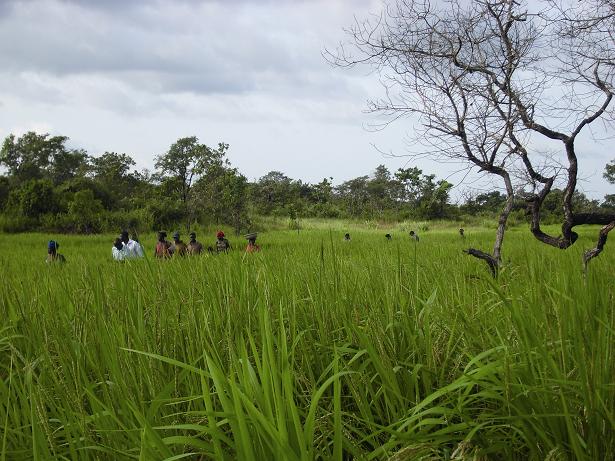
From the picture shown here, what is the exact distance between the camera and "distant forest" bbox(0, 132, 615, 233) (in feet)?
70.3

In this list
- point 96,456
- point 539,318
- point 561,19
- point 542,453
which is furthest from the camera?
point 561,19

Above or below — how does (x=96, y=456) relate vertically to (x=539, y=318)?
below

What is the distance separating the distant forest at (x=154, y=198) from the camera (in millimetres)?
21438

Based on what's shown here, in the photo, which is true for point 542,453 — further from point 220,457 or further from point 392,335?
point 220,457

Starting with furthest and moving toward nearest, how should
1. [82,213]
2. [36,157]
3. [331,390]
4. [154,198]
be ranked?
[36,157] < [154,198] < [82,213] < [331,390]

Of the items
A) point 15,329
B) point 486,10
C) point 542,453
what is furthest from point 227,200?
point 542,453

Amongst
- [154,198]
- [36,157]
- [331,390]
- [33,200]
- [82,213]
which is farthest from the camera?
[36,157]

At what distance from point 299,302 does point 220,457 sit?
1.29 m

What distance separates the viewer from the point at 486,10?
5.12m

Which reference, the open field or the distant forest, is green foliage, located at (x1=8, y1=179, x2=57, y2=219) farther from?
the open field

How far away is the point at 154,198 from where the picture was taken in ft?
88.6

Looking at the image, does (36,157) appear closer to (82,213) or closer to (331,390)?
(82,213)

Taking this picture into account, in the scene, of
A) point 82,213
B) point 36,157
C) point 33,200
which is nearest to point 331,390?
point 82,213

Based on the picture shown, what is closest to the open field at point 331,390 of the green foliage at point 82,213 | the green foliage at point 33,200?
the green foliage at point 82,213
